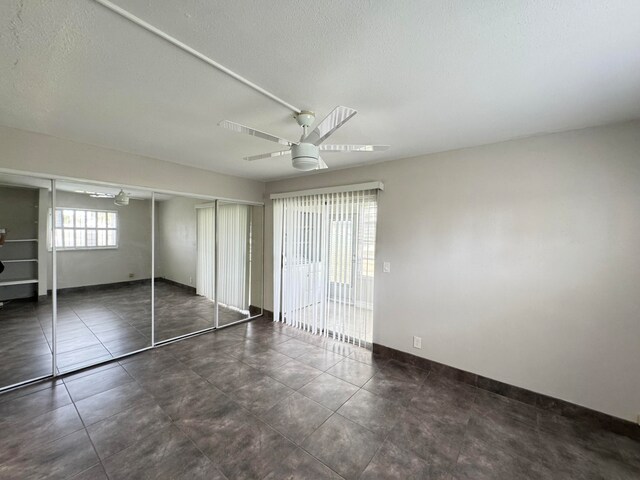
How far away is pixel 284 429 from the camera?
2.04 meters

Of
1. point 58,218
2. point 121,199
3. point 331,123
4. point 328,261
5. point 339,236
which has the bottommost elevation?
point 328,261

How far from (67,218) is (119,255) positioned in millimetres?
742

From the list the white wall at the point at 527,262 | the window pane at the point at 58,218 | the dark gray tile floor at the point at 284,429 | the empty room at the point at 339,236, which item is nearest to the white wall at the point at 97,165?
the empty room at the point at 339,236

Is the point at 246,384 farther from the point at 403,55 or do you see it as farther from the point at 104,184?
the point at 403,55

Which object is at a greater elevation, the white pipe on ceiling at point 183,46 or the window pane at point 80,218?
the white pipe on ceiling at point 183,46

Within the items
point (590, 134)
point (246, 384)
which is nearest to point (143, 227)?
point (246, 384)

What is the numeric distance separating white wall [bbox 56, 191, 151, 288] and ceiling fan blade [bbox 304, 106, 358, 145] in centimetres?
278

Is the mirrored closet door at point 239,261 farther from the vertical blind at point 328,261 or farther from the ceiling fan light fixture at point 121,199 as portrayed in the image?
the ceiling fan light fixture at point 121,199

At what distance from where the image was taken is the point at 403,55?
4.49 feet

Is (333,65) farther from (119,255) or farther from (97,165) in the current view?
(119,255)

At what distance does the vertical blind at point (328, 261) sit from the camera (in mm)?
3506

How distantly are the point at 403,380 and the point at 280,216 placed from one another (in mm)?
3086

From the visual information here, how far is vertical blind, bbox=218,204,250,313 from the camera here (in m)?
4.27

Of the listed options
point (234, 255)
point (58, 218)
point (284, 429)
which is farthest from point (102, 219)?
point (284, 429)
